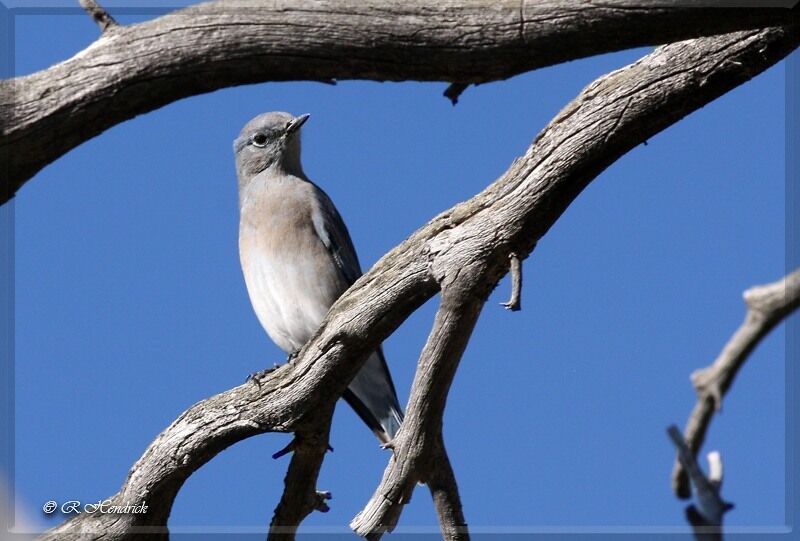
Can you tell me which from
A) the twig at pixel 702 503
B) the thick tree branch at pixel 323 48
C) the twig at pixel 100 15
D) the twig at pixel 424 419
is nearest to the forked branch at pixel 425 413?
the twig at pixel 424 419

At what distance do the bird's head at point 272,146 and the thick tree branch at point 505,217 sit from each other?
3.48 m

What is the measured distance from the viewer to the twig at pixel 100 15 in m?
4.99

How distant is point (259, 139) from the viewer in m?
9.59

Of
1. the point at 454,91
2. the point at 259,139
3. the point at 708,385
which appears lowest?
the point at 708,385

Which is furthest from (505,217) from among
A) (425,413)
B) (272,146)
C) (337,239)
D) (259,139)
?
(259,139)

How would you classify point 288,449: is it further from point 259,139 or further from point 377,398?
point 259,139

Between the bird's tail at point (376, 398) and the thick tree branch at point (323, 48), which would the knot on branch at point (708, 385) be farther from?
the bird's tail at point (376, 398)

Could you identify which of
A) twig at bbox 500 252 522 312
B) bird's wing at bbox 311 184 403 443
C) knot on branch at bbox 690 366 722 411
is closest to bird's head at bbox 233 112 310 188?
bird's wing at bbox 311 184 403 443

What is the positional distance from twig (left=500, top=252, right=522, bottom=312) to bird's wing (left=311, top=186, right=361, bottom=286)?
322cm

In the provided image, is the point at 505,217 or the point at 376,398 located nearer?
the point at 505,217

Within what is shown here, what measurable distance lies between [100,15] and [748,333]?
350 centimetres

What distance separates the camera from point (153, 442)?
646 centimetres

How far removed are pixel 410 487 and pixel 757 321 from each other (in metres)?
3.66

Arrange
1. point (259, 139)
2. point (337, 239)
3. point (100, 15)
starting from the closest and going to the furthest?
point (100, 15), point (337, 239), point (259, 139)
